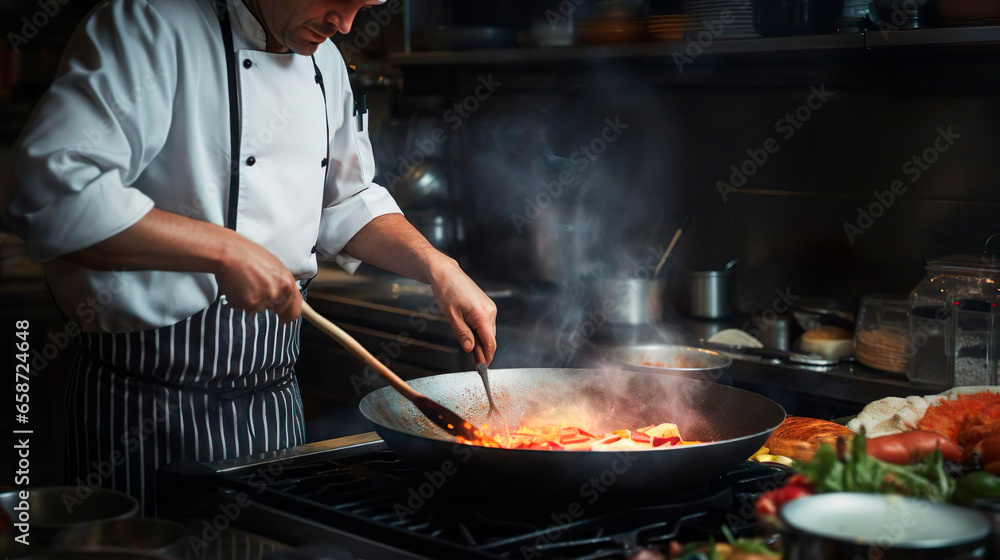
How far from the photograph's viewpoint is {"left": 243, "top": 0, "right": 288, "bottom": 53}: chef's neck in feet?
5.21

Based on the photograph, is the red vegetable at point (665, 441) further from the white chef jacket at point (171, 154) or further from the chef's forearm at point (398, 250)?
the white chef jacket at point (171, 154)

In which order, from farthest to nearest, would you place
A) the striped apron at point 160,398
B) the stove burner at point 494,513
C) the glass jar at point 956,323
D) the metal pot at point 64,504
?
the glass jar at point 956,323 < the striped apron at point 160,398 < the stove burner at point 494,513 < the metal pot at point 64,504

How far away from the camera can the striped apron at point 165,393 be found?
5.18ft

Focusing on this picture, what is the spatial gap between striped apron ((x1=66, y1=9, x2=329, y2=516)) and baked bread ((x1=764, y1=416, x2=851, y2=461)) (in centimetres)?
88

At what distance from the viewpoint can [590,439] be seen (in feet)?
4.57

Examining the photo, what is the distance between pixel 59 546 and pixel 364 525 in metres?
0.36

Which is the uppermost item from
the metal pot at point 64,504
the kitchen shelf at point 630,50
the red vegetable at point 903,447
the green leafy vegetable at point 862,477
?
the kitchen shelf at point 630,50

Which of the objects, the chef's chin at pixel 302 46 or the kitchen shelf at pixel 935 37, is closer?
the chef's chin at pixel 302 46

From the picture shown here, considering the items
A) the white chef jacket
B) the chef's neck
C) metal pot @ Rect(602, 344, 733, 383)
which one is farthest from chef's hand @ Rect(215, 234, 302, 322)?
metal pot @ Rect(602, 344, 733, 383)

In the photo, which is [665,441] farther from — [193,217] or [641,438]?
[193,217]

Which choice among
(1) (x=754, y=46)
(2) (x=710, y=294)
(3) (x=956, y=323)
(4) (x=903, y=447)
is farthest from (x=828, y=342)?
(4) (x=903, y=447)

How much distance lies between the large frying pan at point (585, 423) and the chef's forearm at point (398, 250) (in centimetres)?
20

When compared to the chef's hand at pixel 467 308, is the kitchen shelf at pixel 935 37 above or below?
above

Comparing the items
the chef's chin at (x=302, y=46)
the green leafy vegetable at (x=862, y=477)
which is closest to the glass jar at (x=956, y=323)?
the green leafy vegetable at (x=862, y=477)
